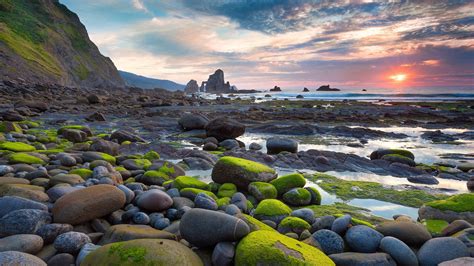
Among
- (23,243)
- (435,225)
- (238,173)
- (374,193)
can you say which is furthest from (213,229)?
(374,193)

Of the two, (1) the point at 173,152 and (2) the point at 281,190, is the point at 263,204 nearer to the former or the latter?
(2) the point at 281,190

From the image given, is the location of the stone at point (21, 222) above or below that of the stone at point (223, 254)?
above

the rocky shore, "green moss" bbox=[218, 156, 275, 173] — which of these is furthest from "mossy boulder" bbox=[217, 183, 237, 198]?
"green moss" bbox=[218, 156, 275, 173]

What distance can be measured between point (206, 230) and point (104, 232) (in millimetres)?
1364

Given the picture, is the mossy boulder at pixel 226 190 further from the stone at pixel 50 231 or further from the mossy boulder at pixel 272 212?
the stone at pixel 50 231

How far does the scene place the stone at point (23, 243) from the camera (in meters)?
3.29

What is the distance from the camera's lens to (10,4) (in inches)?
2960

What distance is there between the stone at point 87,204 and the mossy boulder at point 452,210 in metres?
4.67

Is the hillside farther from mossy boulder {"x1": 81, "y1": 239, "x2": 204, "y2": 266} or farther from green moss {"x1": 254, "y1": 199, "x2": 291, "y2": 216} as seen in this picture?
mossy boulder {"x1": 81, "y1": 239, "x2": 204, "y2": 266}

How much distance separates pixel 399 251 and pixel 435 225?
5.93 feet

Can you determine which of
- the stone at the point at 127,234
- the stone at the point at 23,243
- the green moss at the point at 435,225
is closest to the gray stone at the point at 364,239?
the green moss at the point at 435,225

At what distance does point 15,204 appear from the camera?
13.3ft

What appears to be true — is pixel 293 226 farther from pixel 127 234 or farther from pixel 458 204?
pixel 458 204

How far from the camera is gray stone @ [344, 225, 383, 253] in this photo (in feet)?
12.4
